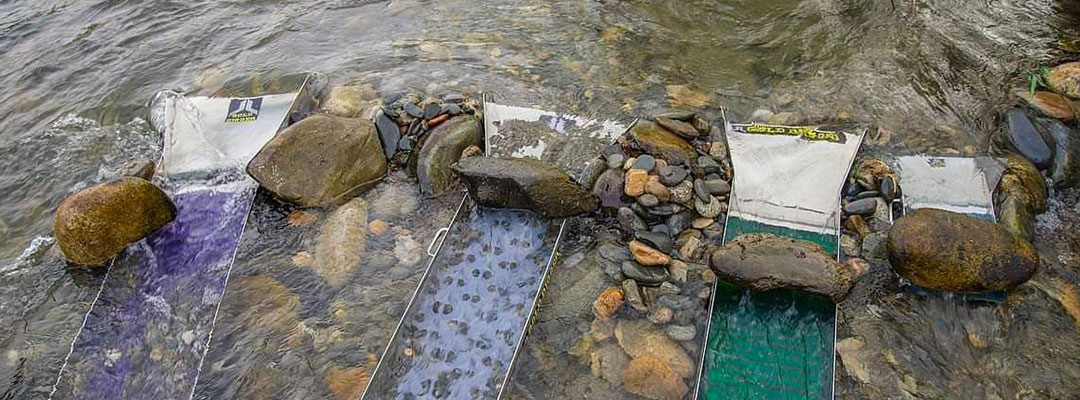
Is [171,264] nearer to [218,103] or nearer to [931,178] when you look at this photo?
[218,103]

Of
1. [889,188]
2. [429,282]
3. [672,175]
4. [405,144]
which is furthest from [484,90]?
[889,188]

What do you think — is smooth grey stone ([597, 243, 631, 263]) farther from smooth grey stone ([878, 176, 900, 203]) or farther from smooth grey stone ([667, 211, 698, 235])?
smooth grey stone ([878, 176, 900, 203])

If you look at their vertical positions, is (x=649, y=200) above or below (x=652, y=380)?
above

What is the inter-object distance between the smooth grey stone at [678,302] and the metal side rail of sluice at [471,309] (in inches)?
31.3

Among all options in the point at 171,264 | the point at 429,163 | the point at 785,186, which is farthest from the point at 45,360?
the point at 785,186

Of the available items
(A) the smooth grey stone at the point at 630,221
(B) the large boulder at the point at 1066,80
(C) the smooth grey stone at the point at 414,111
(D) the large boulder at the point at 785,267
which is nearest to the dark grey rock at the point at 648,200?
(A) the smooth grey stone at the point at 630,221

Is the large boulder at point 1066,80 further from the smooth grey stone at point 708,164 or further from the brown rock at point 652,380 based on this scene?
the brown rock at point 652,380

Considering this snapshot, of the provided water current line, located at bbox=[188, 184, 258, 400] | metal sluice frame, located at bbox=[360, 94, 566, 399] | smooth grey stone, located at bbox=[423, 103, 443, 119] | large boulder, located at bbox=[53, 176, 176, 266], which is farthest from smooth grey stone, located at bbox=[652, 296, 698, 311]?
large boulder, located at bbox=[53, 176, 176, 266]

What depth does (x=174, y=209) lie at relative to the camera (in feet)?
16.1

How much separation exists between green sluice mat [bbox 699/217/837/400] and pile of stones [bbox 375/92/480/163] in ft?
8.97

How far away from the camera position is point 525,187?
14.7 ft

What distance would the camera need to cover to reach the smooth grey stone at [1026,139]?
15.7 ft

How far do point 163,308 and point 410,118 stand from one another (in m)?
2.36

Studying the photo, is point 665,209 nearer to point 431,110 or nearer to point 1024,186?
point 431,110
